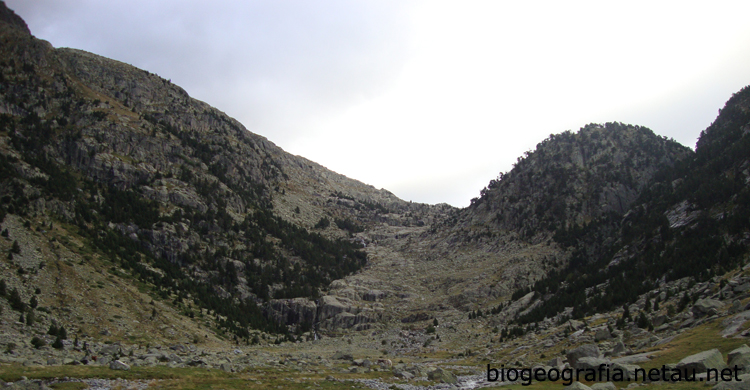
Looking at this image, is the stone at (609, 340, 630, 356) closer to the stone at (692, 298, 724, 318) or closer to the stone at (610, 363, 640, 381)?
the stone at (692, 298, 724, 318)

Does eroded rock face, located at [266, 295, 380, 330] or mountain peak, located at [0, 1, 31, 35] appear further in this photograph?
mountain peak, located at [0, 1, 31, 35]

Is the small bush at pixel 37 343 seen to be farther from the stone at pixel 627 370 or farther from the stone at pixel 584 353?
the stone at pixel 627 370

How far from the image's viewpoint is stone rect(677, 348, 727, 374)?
23766mm

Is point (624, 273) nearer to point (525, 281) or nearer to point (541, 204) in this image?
point (525, 281)

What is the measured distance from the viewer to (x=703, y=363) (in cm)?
2378

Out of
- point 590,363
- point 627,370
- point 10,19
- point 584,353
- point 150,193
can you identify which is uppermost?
point 10,19

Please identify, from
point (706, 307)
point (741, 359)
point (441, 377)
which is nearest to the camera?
point (741, 359)

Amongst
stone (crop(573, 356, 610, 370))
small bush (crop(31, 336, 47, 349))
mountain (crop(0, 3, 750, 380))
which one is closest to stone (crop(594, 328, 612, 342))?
mountain (crop(0, 3, 750, 380))

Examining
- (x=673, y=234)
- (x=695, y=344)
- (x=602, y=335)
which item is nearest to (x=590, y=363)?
(x=695, y=344)

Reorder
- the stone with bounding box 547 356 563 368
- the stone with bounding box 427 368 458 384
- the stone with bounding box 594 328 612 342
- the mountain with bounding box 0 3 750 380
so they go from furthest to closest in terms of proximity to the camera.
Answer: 1. the mountain with bounding box 0 3 750 380
2. the stone with bounding box 594 328 612 342
3. the stone with bounding box 427 368 458 384
4. the stone with bounding box 547 356 563 368

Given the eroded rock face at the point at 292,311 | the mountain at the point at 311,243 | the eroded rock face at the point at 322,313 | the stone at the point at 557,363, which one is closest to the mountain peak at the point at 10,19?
the mountain at the point at 311,243

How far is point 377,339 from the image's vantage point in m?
102

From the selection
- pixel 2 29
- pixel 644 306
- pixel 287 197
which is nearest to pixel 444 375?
pixel 644 306

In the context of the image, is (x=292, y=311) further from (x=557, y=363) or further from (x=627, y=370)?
(x=627, y=370)
